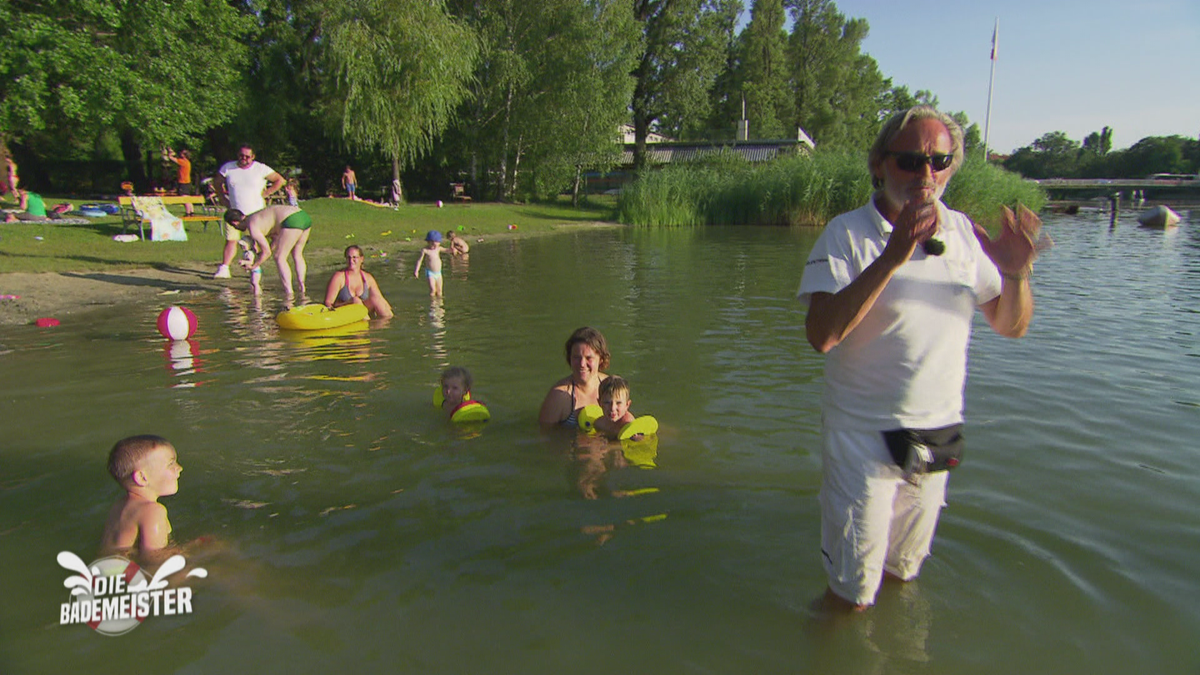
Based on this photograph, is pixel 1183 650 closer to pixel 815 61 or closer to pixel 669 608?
pixel 669 608

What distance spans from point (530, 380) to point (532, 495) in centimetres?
292

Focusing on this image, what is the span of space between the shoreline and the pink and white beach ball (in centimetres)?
281

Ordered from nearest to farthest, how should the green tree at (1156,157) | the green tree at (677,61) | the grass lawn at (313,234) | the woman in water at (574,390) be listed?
1. the woman in water at (574,390)
2. the grass lawn at (313,234)
3. the green tree at (677,61)
4. the green tree at (1156,157)

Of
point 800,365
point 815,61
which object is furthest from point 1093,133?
point 800,365

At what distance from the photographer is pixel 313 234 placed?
21.7 m

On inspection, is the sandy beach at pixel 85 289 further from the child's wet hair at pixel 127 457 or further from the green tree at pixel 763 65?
the green tree at pixel 763 65

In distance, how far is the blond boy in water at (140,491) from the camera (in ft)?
13.5

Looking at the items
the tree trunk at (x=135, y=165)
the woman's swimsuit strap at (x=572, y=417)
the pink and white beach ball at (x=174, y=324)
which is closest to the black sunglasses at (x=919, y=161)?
the woman's swimsuit strap at (x=572, y=417)

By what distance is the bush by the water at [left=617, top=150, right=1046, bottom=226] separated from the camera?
3055cm

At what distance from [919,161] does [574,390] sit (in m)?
4.20

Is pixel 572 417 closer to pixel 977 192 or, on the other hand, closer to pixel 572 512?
pixel 572 512

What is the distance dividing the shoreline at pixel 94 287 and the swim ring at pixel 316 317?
3.38m

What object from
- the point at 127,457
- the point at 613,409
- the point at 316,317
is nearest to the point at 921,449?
the point at 613,409

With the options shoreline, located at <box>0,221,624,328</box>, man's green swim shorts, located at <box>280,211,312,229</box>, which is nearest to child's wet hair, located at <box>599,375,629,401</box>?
man's green swim shorts, located at <box>280,211,312,229</box>
